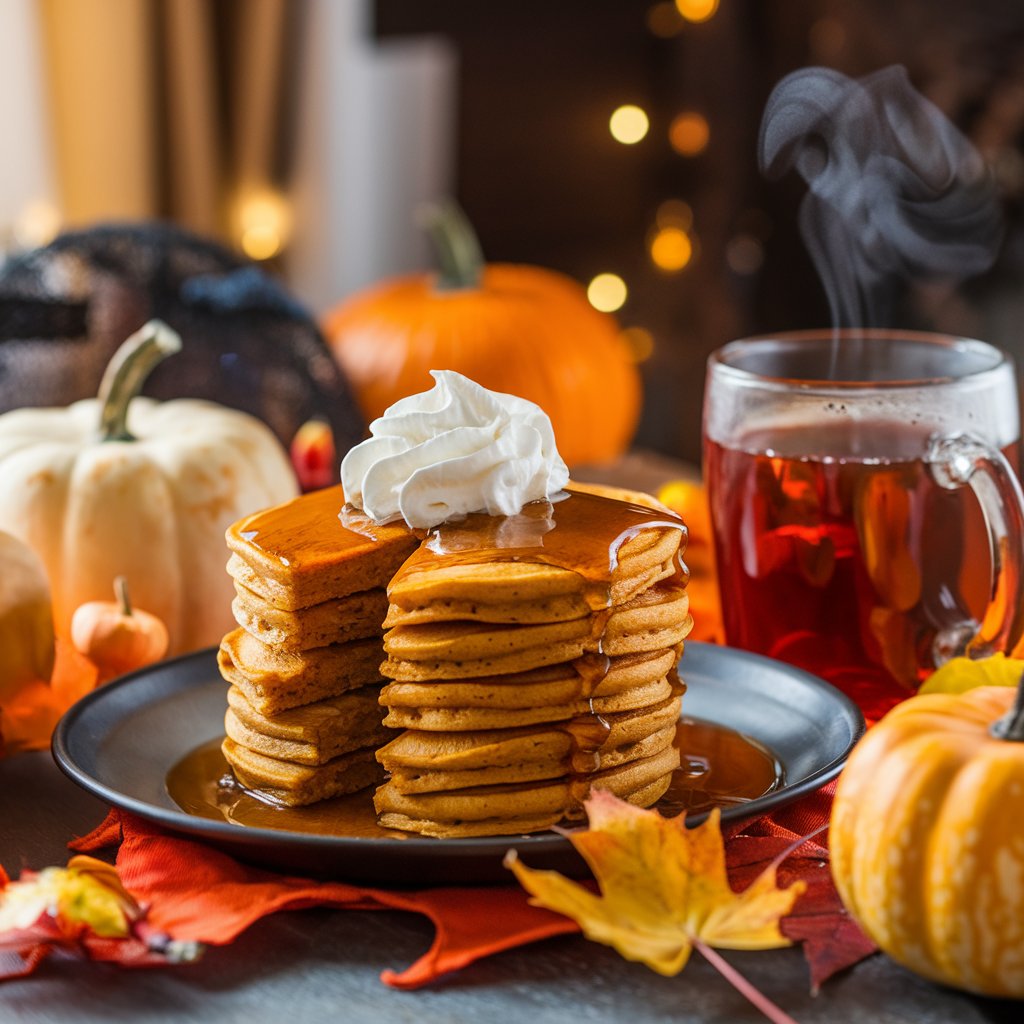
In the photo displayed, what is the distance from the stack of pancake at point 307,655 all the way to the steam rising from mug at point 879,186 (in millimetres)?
2250

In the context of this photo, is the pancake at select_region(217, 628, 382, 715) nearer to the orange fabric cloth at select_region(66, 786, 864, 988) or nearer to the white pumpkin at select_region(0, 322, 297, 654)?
the orange fabric cloth at select_region(66, 786, 864, 988)

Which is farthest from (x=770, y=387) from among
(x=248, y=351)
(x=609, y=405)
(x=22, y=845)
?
(x=609, y=405)

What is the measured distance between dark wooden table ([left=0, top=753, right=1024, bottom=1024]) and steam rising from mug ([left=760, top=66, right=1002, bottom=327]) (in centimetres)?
251

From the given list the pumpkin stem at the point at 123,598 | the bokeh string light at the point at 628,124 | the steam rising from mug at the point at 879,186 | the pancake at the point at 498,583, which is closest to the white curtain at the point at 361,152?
the bokeh string light at the point at 628,124

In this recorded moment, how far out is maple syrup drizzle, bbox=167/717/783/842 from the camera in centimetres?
119

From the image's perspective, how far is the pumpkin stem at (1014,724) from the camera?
0.95 metres

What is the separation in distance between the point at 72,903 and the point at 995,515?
90 centimetres

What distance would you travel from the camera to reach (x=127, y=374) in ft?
5.80

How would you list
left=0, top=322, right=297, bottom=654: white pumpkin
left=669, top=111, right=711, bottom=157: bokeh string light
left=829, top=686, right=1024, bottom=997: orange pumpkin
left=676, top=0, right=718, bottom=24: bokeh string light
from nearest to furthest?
left=829, top=686, right=1024, bottom=997: orange pumpkin, left=0, top=322, right=297, bottom=654: white pumpkin, left=676, top=0, right=718, bottom=24: bokeh string light, left=669, top=111, right=711, bottom=157: bokeh string light

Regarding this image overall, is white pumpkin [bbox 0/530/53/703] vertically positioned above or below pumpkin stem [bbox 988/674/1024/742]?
below

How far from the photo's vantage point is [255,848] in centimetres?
109

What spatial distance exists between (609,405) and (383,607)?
1985 mm

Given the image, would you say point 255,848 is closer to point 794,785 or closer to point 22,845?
point 22,845

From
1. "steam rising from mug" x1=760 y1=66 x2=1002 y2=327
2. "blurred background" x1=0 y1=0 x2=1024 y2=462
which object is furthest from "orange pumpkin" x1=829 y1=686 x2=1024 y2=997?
"blurred background" x1=0 y1=0 x2=1024 y2=462
